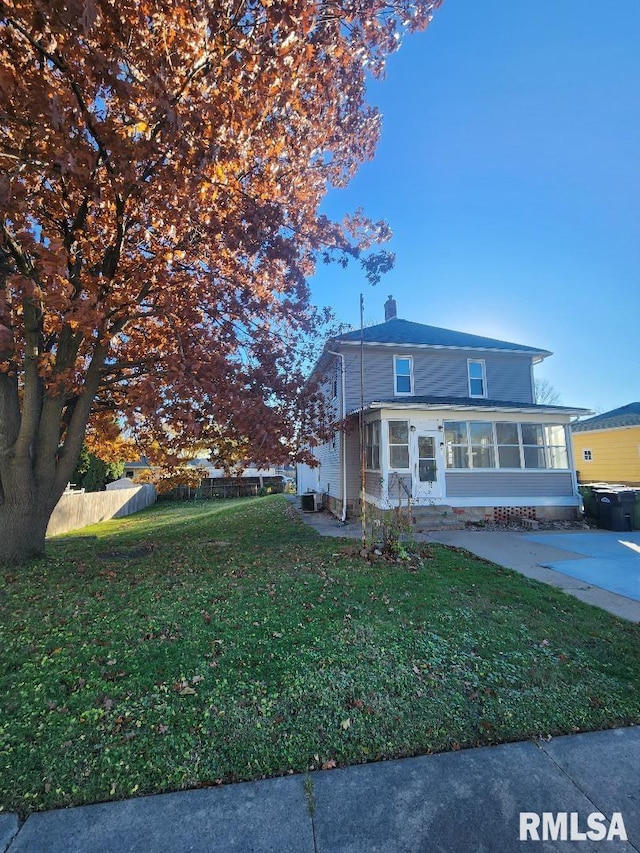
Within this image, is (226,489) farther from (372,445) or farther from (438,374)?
(438,374)

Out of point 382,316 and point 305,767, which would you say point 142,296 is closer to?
point 305,767

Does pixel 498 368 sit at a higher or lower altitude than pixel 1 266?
higher

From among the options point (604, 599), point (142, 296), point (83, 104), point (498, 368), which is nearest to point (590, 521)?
point (498, 368)

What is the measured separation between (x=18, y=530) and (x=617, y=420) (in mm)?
22763

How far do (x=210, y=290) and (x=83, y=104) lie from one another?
134 inches

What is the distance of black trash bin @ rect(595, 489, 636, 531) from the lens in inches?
447

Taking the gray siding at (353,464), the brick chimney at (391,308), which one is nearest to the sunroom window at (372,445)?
the gray siding at (353,464)

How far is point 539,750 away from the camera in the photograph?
2619 mm

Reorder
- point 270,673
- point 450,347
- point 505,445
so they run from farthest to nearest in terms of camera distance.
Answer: point 450,347
point 505,445
point 270,673

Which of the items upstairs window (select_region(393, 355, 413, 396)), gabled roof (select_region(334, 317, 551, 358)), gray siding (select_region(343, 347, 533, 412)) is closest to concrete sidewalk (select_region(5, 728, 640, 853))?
gray siding (select_region(343, 347, 533, 412))

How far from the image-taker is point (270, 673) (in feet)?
11.1

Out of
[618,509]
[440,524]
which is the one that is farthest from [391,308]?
[618,509]

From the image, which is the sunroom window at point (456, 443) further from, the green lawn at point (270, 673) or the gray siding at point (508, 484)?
the green lawn at point (270, 673)

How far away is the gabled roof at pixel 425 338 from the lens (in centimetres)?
1443
